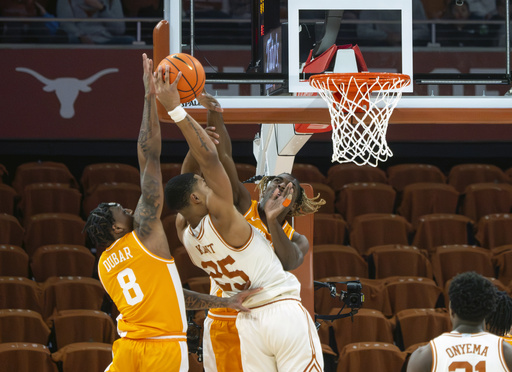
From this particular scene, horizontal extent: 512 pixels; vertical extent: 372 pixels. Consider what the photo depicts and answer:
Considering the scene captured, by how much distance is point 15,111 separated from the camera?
9820mm

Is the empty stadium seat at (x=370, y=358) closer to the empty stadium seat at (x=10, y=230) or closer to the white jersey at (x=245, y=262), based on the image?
the white jersey at (x=245, y=262)

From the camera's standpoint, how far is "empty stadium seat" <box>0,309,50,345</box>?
679 centimetres

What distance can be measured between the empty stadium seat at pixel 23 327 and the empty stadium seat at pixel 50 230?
153 cm

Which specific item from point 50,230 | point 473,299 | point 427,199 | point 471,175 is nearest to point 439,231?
point 427,199

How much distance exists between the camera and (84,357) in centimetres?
654

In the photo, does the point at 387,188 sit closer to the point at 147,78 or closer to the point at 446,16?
the point at 446,16

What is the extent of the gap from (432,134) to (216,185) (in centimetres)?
679

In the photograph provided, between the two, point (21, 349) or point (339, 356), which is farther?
point (339, 356)

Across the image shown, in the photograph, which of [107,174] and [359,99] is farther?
[107,174]

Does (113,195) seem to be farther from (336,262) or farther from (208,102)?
(208,102)

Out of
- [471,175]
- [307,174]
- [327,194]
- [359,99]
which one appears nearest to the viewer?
[359,99]

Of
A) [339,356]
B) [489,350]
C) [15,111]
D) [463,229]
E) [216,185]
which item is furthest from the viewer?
[15,111]

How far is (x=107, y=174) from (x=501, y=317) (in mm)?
6453

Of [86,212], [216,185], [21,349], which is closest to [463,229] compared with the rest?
[86,212]
